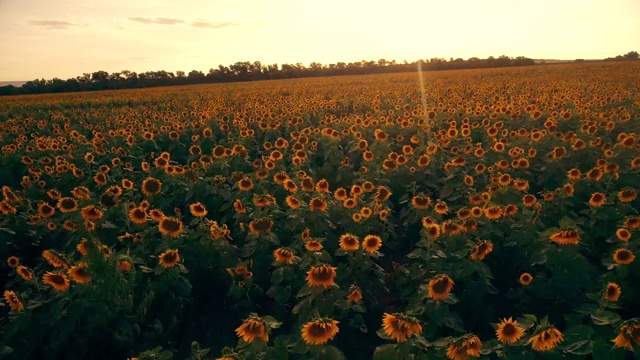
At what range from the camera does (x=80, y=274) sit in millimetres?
4145

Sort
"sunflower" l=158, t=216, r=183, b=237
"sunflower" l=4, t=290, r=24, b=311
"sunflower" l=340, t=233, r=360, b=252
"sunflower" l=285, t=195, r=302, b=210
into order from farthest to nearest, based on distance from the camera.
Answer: "sunflower" l=285, t=195, r=302, b=210 < "sunflower" l=158, t=216, r=183, b=237 < "sunflower" l=340, t=233, r=360, b=252 < "sunflower" l=4, t=290, r=24, b=311

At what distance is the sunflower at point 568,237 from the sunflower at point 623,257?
0.38m

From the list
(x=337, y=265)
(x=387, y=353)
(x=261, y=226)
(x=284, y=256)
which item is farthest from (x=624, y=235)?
(x=261, y=226)

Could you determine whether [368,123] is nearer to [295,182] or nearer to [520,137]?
[520,137]

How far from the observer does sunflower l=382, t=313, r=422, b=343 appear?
3.18 metres

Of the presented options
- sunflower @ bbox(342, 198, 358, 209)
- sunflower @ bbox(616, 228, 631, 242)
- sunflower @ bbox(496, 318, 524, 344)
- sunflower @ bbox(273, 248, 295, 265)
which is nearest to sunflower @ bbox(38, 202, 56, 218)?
sunflower @ bbox(273, 248, 295, 265)

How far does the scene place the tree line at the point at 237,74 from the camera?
60688 millimetres

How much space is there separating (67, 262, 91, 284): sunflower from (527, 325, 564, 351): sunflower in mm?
3754

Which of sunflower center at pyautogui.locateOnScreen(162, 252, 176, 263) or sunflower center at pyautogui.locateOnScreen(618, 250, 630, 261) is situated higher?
sunflower center at pyautogui.locateOnScreen(162, 252, 176, 263)

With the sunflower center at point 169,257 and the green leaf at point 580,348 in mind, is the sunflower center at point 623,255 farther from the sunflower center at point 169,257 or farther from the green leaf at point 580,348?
the sunflower center at point 169,257

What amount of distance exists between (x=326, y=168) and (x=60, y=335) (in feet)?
19.1

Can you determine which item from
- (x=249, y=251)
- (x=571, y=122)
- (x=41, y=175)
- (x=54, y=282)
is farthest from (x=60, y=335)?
(x=571, y=122)

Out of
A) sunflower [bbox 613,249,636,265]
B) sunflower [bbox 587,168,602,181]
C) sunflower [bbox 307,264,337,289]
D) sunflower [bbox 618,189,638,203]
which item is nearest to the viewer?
sunflower [bbox 307,264,337,289]

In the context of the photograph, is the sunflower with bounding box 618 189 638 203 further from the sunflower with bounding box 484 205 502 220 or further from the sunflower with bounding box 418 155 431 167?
the sunflower with bounding box 418 155 431 167
